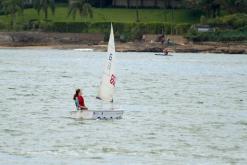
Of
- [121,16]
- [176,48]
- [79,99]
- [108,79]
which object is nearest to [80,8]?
[121,16]

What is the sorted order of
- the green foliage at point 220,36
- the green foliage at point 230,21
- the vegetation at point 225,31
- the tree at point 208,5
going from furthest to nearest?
the tree at point 208,5 < the green foliage at point 230,21 < the vegetation at point 225,31 < the green foliage at point 220,36

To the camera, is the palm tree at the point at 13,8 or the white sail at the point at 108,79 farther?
the palm tree at the point at 13,8

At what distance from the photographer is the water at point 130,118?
42.4m

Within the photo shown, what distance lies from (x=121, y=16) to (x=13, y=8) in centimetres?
1663

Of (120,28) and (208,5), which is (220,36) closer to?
(208,5)

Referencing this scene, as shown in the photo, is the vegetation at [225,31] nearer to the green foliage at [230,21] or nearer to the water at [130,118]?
the green foliage at [230,21]

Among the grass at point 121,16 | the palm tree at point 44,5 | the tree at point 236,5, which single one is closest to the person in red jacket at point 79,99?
the palm tree at point 44,5

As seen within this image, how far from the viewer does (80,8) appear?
161250 mm

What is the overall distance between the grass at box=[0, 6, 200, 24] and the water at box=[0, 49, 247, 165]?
53.7 meters

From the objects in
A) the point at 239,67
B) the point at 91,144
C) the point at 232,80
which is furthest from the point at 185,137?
the point at 239,67

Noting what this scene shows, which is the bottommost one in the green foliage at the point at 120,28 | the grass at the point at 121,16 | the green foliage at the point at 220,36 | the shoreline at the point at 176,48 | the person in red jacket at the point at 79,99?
the shoreline at the point at 176,48

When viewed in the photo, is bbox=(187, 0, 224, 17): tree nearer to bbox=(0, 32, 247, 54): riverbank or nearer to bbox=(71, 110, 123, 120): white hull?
bbox=(0, 32, 247, 54): riverbank

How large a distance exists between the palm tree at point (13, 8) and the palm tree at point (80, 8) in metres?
7.33

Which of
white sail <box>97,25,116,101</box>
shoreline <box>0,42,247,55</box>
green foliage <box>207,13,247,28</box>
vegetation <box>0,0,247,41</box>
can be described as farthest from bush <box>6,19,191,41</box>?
white sail <box>97,25,116,101</box>
